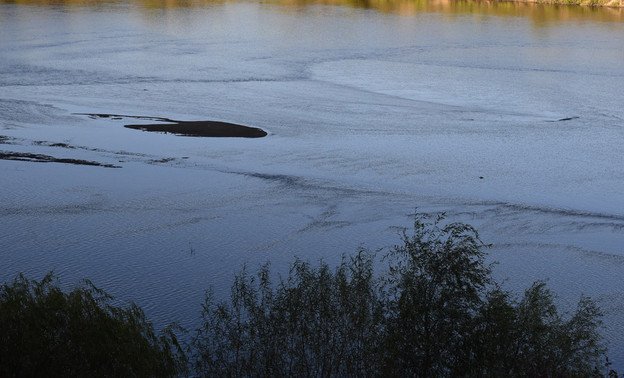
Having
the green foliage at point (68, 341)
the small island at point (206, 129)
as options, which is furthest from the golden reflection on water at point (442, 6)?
the green foliage at point (68, 341)

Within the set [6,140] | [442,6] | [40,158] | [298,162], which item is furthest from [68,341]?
[442,6]

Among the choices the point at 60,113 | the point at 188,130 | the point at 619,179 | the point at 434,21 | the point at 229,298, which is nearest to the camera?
the point at 229,298

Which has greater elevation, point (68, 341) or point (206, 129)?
point (206, 129)

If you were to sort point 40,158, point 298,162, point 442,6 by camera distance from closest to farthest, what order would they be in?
point 40,158, point 298,162, point 442,6

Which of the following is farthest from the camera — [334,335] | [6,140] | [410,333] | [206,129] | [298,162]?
[206,129]

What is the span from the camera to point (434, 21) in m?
46.4

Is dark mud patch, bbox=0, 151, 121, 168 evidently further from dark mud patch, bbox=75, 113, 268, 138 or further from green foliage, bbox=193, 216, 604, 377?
green foliage, bbox=193, 216, 604, 377

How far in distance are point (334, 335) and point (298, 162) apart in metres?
7.97

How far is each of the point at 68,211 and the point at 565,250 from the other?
8.56 meters

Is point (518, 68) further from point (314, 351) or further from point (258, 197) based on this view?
point (314, 351)

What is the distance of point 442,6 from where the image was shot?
5778 centimetres

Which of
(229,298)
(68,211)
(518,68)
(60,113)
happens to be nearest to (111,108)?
(60,113)

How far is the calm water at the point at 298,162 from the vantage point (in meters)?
12.7

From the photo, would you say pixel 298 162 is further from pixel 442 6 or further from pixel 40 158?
pixel 442 6
